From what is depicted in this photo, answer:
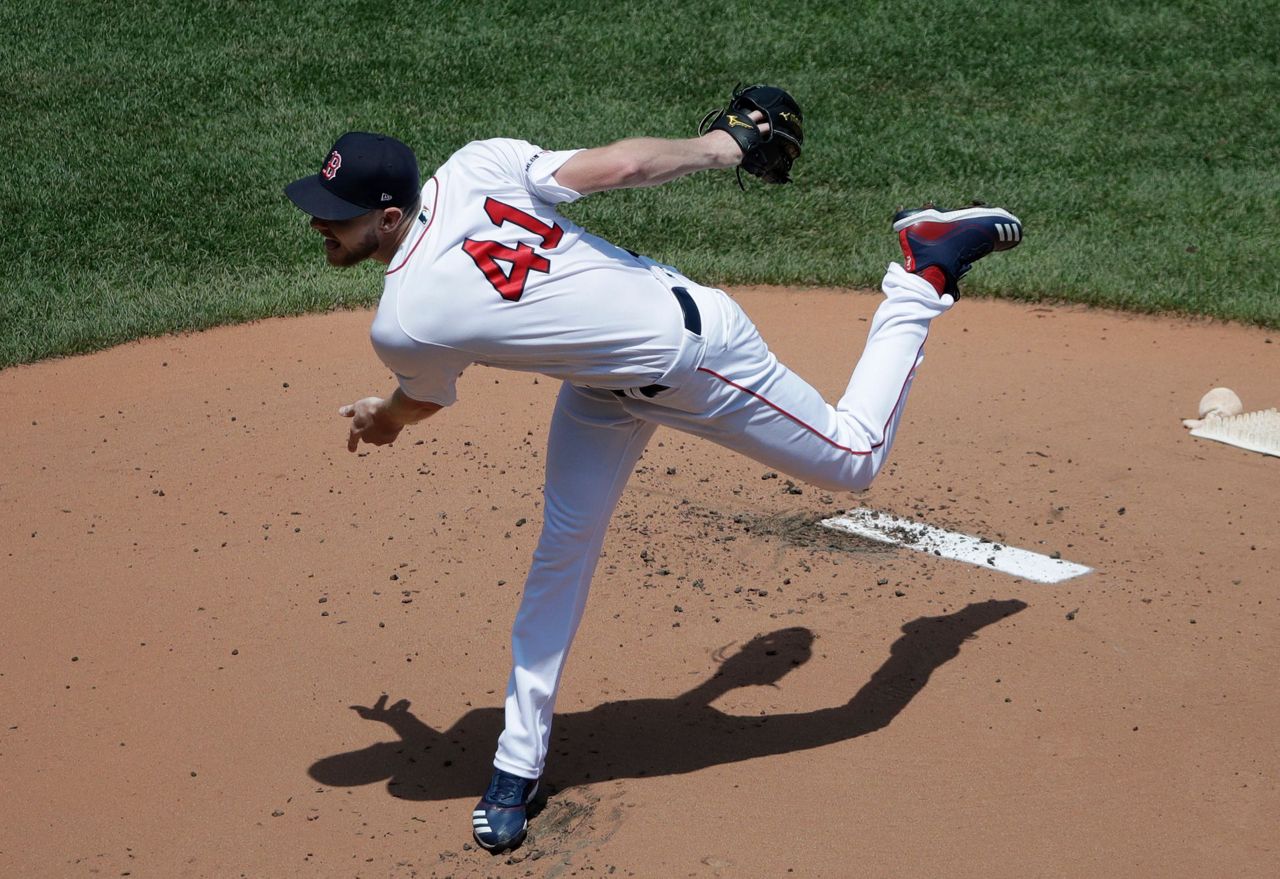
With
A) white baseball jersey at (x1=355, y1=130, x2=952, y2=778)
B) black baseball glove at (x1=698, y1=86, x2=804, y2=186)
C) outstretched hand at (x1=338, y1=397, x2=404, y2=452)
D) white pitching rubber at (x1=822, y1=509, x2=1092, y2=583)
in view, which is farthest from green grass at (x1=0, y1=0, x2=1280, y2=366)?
white baseball jersey at (x1=355, y1=130, x2=952, y2=778)

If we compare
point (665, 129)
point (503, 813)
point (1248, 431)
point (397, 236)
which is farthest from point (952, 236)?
point (665, 129)

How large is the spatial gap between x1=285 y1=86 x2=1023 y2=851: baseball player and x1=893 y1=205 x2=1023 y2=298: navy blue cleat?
39 cm

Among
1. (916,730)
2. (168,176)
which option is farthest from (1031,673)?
(168,176)

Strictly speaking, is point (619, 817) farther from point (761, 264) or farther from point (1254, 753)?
point (761, 264)

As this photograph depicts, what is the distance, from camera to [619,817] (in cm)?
402

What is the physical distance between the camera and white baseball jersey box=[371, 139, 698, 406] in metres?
3.52

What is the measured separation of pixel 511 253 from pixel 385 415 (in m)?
0.71

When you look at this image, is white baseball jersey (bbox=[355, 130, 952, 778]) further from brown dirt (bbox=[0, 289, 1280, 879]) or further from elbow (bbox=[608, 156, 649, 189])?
brown dirt (bbox=[0, 289, 1280, 879])

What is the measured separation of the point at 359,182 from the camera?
11.8 feet

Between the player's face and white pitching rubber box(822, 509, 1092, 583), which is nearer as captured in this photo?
the player's face

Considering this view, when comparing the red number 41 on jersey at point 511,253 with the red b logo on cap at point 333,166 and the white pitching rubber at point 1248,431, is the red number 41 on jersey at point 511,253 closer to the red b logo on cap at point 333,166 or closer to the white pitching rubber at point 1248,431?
the red b logo on cap at point 333,166

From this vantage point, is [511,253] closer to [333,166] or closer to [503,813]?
[333,166]

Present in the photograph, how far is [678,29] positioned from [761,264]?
4.10 metres

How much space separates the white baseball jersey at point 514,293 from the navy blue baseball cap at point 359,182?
0.30 feet
